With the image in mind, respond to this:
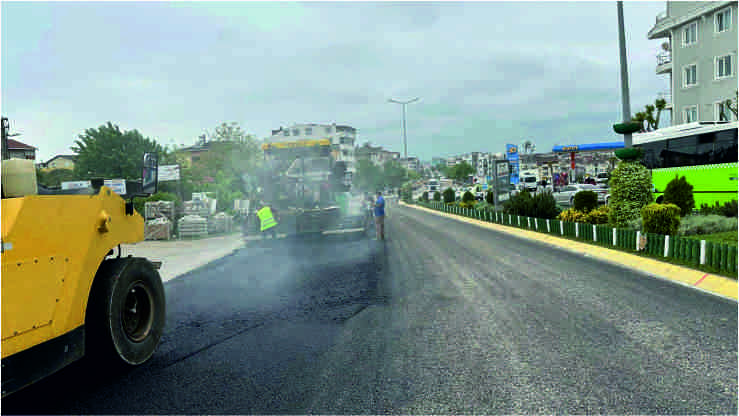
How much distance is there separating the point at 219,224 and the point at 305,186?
7.26 metres

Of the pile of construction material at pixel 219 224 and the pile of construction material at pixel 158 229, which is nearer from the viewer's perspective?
the pile of construction material at pixel 158 229

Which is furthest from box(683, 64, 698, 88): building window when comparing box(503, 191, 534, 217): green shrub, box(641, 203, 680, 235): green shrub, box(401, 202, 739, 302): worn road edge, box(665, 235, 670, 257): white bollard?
box(665, 235, 670, 257): white bollard

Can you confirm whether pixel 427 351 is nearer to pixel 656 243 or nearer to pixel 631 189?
pixel 656 243

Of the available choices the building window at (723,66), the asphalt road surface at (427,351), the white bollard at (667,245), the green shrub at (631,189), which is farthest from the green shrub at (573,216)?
the building window at (723,66)

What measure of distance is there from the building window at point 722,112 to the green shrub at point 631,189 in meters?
22.8

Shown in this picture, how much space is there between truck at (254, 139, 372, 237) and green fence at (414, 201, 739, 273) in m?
7.25

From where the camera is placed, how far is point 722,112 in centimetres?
3391

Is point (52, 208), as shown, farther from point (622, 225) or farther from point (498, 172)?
point (498, 172)

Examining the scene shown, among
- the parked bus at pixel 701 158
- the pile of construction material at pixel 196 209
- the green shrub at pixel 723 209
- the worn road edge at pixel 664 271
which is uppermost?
the parked bus at pixel 701 158

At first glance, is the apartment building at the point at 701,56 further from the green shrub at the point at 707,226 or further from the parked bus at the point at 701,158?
the green shrub at the point at 707,226

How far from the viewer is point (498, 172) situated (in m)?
28.9

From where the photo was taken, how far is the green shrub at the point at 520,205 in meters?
24.2

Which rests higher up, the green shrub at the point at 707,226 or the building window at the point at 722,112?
the building window at the point at 722,112

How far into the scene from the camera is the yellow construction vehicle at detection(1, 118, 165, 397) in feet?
11.0
